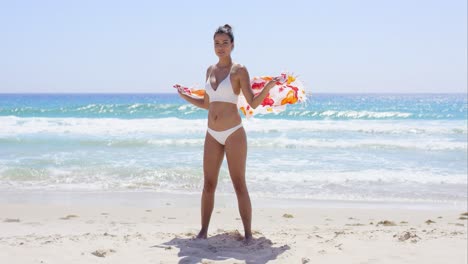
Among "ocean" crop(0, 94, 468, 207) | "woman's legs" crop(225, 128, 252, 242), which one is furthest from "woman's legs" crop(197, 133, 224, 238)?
"ocean" crop(0, 94, 468, 207)

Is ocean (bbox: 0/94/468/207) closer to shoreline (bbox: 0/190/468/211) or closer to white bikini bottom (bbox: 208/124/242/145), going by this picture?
shoreline (bbox: 0/190/468/211)

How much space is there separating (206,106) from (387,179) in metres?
6.22

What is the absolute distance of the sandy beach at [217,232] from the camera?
450 centimetres

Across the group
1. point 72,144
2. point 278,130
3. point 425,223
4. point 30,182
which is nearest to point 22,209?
point 30,182

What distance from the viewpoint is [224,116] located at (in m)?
Result: 4.68

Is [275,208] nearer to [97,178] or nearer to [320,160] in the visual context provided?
[97,178]

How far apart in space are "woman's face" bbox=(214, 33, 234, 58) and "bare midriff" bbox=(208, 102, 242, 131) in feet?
1.42

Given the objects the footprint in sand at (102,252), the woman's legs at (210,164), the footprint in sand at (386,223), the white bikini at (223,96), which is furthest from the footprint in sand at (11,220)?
the footprint in sand at (386,223)

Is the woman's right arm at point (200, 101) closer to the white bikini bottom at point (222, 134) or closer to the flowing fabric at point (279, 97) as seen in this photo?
the flowing fabric at point (279, 97)

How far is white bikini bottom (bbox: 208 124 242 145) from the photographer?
4.70 meters

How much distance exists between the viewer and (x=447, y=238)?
18.3 ft

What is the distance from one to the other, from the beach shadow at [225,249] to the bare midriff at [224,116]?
3.41 feet

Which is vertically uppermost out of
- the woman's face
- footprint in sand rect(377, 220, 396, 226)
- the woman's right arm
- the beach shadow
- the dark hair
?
the dark hair

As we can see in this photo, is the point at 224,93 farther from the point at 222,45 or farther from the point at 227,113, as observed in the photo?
the point at 222,45
